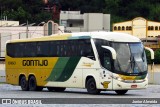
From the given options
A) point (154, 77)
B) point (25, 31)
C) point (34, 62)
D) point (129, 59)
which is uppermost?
point (129, 59)

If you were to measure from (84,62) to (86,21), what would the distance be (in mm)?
79989

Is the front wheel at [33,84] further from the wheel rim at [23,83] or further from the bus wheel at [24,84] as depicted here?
the wheel rim at [23,83]

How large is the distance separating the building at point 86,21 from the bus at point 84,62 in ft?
218

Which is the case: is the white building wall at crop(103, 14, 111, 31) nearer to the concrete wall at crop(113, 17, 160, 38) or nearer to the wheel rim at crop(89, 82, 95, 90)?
the concrete wall at crop(113, 17, 160, 38)

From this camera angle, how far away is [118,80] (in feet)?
135

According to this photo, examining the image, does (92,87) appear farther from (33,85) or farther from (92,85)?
(33,85)

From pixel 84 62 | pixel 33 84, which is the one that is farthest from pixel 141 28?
pixel 84 62

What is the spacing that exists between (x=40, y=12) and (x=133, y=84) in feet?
407

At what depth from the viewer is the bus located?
41.5m

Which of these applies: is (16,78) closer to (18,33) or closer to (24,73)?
(24,73)

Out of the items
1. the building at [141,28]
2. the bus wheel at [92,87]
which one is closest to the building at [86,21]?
the building at [141,28]

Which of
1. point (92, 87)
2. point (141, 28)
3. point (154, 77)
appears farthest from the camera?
point (141, 28)

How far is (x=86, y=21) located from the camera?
122875 mm

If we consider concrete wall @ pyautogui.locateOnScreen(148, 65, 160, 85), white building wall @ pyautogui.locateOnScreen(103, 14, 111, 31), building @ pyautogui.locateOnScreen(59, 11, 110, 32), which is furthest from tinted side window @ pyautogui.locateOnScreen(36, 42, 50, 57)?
white building wall @ pyautogui.locateOnScreen(103, 14, 111, 31)
